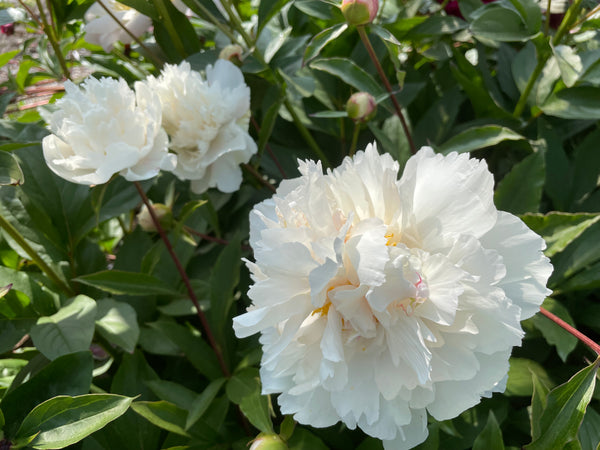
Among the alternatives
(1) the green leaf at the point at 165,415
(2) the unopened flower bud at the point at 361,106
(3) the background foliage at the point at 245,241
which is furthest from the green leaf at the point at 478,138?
(1) the green leaf at the point at 165,415

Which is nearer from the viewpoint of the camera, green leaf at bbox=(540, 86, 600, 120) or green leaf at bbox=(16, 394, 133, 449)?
green leaf at bbox=(16, 394, 133, 449)

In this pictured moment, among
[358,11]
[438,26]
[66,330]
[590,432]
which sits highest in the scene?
[358,11]

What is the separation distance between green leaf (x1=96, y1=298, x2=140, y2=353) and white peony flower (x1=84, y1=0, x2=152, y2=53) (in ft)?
1.36

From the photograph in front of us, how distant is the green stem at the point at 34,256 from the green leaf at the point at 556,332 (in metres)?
0.60

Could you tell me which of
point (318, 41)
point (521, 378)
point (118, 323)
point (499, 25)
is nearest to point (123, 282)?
point (118, 323)

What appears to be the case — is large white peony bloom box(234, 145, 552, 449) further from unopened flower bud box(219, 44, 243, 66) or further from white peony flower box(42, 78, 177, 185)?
unopened flower bud box(219, 44, 243, 66)

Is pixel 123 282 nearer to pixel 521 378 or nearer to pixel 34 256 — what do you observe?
pixel 34 256

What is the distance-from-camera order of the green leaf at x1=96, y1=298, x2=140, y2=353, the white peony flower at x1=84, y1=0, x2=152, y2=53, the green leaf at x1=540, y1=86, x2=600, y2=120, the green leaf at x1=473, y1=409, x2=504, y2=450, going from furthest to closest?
the white peony flower at x1=84, y1=0, x2=152, y2=53, the green leaf at x1=540, y1=86, x2=600, y2=120, the green leaf at x1=96, y1=298, x2=140, y2=353, the green leaf at x1=473, y1=409, x2=504, y2=450

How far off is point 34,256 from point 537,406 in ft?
1.93

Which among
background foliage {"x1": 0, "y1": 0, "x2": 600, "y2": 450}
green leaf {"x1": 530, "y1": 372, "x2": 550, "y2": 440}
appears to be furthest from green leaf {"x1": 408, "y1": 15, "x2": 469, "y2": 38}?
green leaf {"x1": 530, "y1": 372, "x2": 550, "y2": 440}

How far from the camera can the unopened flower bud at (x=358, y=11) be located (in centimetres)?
60

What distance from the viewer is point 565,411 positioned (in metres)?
0.48

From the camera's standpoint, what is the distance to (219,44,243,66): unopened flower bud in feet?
2.43

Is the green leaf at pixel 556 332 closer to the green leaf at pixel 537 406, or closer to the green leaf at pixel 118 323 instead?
the green leaf at pixel 537 406
